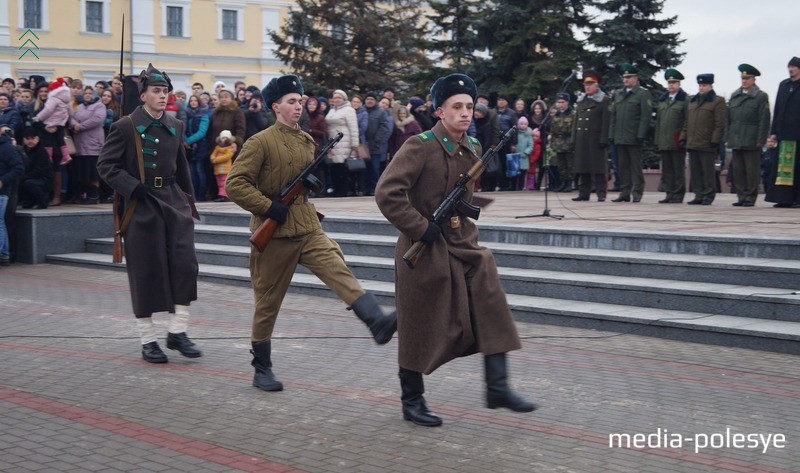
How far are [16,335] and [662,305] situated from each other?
240 inches

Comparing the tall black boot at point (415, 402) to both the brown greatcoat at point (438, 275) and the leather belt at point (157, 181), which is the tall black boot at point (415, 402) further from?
the leather belt at point (157, 181)

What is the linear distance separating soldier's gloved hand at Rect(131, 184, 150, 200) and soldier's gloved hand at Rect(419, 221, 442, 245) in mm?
3191

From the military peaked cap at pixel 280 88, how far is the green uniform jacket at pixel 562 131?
1390 centimetres

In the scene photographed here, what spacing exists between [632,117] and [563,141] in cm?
424

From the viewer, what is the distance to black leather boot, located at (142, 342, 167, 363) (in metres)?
Answer: 8.63

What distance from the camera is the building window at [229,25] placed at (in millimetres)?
65812

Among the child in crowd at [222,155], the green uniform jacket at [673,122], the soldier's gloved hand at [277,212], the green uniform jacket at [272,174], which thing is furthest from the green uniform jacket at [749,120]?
the soldier's gloved hand at [277,212]

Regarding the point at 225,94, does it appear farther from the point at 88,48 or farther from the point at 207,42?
the point at 207,42

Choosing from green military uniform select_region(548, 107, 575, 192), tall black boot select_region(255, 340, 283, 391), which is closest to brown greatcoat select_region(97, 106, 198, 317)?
tall black boot select_region(255, 340, 283, 391)

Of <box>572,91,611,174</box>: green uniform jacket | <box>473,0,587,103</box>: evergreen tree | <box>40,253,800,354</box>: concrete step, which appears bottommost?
<box>40,253,800,354</box>: concrete step

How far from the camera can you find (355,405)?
7.20 meters

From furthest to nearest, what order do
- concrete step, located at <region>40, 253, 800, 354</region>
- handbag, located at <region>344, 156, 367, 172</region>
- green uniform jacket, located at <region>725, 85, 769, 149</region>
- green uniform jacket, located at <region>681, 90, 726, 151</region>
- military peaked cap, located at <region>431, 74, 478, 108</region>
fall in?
handbag, located at <region>344, 156, 367, 172</region> < green uniform jacket, located at <region>681, 90, 726, 151</region> < green uniform jacket, located at <region>725, 85, 769, 149</region> < concrete step, located at <region>40, 253, 800, 354</region> < military peaked cap, located at <region>431, 74, 478, 108</region>

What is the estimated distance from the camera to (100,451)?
6059mm

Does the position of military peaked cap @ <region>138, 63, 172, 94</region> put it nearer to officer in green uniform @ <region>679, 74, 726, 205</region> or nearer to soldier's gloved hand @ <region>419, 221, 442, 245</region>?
soldier's gloved hand @ <region>419, 221, 442, 245</region>
